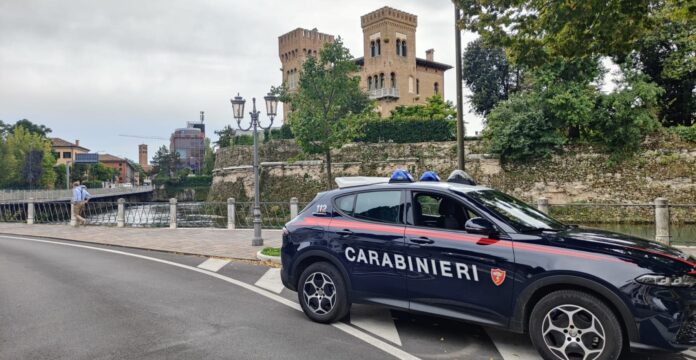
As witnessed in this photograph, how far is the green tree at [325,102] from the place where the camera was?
27.6 metres

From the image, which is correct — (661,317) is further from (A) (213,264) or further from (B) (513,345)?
(A) (213,264)

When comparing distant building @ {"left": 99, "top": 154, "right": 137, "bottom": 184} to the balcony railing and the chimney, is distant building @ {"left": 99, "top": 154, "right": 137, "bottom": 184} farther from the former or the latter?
the balcony railing

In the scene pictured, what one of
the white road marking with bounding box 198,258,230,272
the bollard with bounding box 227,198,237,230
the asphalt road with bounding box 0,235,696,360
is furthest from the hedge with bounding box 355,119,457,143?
the asphalt road with bounding box 0,235,696,360

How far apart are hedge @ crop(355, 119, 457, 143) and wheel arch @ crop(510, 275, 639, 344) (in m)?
30.2

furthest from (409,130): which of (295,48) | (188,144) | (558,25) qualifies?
(188,144)

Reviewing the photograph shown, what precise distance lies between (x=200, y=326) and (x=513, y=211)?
12.4 ft

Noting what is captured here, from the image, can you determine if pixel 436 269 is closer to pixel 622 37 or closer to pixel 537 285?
pixel 537 285

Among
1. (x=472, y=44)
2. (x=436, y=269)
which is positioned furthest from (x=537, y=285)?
(x=472, y=44)

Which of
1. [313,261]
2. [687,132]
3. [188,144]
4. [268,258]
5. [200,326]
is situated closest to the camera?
[200,326]

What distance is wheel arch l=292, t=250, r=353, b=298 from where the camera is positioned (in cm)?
511

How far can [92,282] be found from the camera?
25.5ft

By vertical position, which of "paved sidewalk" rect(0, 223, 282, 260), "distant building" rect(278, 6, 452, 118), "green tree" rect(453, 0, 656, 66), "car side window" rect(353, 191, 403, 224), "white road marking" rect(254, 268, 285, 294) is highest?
"distant building" rect(278, 6, 452, 118)

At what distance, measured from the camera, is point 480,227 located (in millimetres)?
4203

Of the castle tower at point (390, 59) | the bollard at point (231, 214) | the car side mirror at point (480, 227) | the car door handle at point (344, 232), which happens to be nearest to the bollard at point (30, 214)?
the bollard at point (231, 214)
